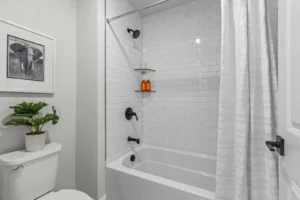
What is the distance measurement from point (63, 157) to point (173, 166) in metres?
1.31

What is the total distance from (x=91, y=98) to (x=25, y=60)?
1.97ft

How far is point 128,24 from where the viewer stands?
2010mm

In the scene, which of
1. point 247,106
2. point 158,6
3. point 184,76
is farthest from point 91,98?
point 158,6

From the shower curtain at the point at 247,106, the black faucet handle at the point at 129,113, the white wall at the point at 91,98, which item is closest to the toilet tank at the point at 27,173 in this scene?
the white wall at the point at 91,98

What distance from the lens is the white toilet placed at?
3.25 feet

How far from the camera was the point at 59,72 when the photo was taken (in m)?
1.49

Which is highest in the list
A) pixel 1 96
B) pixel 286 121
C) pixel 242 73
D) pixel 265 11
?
pixel 265 11

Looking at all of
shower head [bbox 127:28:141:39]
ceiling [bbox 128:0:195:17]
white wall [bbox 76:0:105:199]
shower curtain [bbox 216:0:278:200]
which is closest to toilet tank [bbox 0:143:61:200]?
white wall [bbox 76:0:105:199]

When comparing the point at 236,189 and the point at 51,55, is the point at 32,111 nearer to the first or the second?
the point at 51,55

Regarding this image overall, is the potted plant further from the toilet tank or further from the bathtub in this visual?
the bathtub

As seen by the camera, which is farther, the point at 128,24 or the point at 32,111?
the point at 128,24

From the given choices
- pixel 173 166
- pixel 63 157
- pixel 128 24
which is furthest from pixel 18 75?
pixel 173 166

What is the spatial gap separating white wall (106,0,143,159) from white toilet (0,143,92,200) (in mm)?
534

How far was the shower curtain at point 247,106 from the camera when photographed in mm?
919
